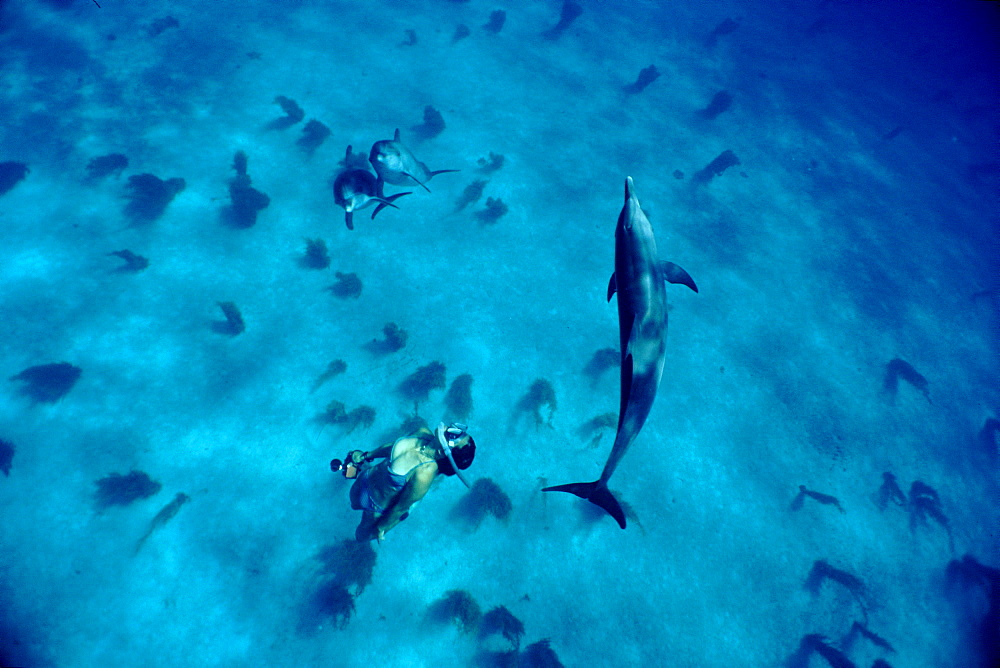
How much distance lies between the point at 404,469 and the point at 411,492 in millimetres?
424

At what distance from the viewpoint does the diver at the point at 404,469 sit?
4812 mm

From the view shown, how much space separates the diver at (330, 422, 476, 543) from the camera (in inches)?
189

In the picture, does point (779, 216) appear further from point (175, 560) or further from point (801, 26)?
point (801, 26)

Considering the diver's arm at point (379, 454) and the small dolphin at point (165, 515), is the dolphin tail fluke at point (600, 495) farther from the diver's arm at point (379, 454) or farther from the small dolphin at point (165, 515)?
the small dolphin at point (165, 515)

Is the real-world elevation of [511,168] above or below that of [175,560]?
above

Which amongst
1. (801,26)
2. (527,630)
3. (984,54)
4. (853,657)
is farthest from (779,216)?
(984,54)

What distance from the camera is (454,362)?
39.0 ft

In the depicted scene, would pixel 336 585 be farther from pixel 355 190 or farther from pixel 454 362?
pixel 355 190

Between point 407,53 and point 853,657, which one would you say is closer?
point 853,657

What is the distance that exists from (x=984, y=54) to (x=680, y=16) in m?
69.5

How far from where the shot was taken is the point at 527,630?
→ 8.58m

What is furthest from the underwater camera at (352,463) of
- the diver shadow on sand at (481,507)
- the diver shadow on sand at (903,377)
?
the diver shadow on sand at (903,377)

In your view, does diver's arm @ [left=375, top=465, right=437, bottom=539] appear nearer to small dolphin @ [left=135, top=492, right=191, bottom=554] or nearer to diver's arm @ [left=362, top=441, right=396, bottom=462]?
diver's arm @ [left=362, top=441, right=396, bottom=462]

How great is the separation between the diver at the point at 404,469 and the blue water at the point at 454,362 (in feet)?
13.8
